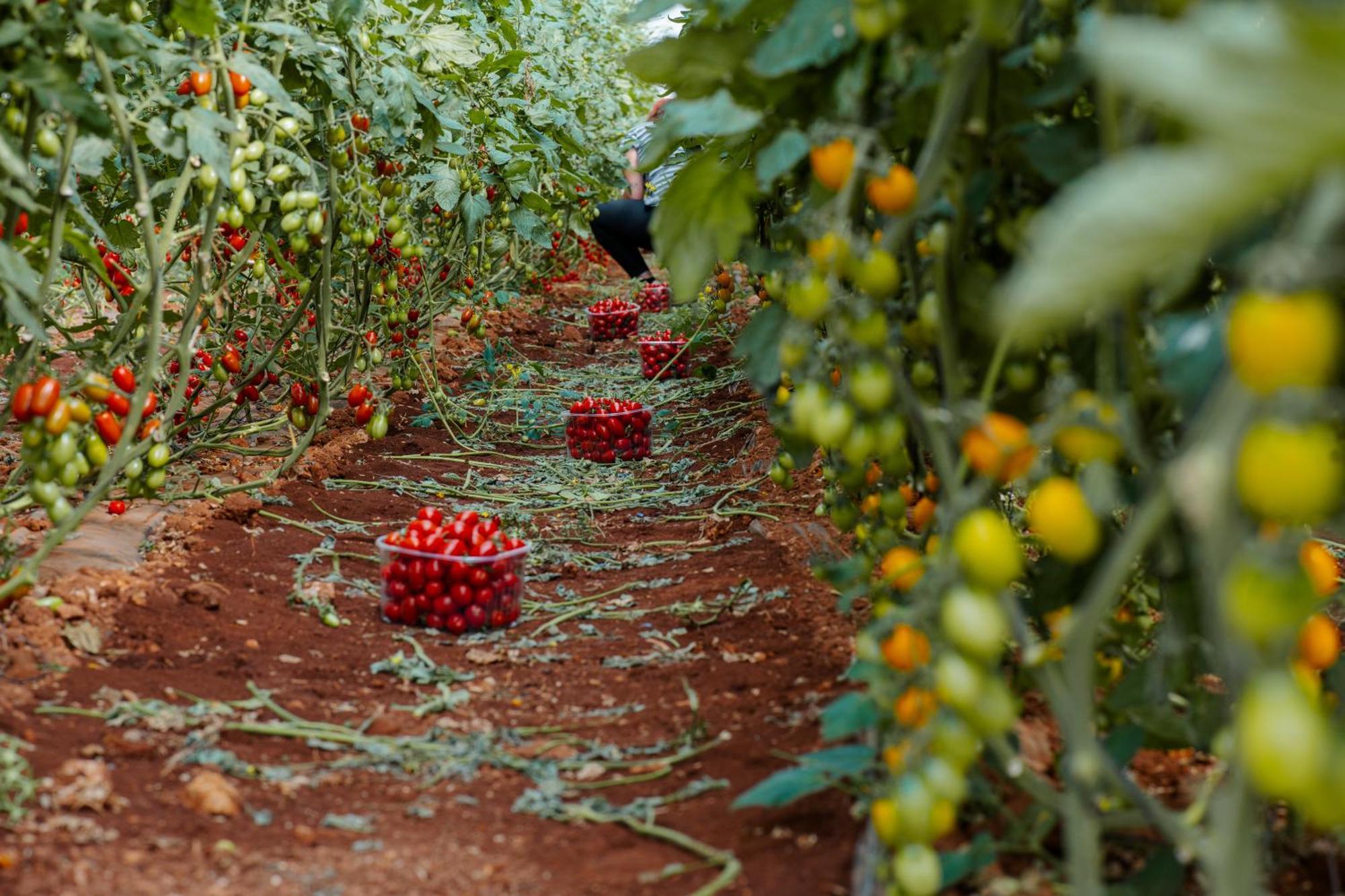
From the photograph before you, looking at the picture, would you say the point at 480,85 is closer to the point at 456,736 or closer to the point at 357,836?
the point at 456,736

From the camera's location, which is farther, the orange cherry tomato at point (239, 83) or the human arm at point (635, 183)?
the human arm at point (635, 183)

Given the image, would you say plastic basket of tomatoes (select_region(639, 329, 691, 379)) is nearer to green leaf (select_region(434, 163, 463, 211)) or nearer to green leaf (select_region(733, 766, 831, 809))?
green leaf (select_region(434, 163, 463, 211))

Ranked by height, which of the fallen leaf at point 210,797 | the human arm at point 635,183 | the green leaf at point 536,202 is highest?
the green leaf at point 536,202

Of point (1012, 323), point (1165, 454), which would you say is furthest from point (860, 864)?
point (1012, 323)

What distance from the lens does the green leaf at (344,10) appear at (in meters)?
2.95

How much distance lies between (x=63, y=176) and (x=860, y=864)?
5.74ft

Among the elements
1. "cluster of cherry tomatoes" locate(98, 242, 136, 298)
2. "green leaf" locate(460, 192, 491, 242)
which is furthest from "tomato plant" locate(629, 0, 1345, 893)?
"green leaf" locate(460, 192, 491, 242)

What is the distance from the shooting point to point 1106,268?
559mm

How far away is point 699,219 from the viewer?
5.10 feet

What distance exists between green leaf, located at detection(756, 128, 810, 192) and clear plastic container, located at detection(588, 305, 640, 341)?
6.36 metres

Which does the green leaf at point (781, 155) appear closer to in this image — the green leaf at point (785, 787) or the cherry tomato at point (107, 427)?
the green leaf at point (785, 787)

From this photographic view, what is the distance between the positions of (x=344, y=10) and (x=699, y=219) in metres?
1.81

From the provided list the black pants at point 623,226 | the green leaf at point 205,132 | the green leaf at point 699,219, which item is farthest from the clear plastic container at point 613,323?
the green leaf at point 699,219

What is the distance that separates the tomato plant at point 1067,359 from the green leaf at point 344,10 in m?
1.57
